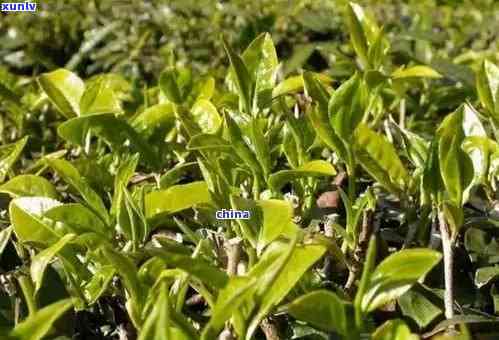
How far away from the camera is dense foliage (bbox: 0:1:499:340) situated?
3.72 ft

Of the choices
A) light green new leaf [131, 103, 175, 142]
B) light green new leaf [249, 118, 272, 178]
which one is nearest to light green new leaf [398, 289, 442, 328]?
light green new leaf [249, 118, 272, 178]

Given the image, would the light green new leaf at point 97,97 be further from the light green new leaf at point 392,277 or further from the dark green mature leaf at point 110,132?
the light green new leaf at point 392,277

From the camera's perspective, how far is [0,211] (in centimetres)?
168

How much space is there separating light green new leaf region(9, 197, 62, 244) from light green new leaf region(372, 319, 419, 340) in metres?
0.55

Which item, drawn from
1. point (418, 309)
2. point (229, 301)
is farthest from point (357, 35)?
point (229, 301)

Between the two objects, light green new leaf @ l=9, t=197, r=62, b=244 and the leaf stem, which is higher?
light green new leaf @ l=9, t=197, r=62, b=244

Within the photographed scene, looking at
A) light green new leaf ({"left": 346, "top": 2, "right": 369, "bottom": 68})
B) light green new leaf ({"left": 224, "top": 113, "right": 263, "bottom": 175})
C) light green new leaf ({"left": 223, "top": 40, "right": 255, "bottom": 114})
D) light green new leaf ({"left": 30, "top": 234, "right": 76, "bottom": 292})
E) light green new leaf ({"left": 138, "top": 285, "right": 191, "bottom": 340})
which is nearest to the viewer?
light green new leaf ({"left": 138, "top": 285, "right": 191, "bottom": 340})

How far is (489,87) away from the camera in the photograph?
5.71ft

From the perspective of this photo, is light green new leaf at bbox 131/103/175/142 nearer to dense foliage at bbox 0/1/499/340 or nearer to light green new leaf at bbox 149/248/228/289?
dense foliage at bbox 0/1/499/340

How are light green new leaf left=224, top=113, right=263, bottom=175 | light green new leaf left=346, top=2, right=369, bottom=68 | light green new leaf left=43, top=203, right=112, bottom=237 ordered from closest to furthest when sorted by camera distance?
light green new leaf left=43, top=203, right=112, bottom=237
light green new leaf left=224, top=113, right=263, bottom=175
light green new leaf left=346, top=2, right=369, bottom=68

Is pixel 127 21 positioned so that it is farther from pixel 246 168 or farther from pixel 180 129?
pixel 246 168

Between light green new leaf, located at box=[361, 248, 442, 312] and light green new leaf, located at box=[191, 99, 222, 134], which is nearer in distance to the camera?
light green new leaf, located at box=[361, 248, 442, 312]

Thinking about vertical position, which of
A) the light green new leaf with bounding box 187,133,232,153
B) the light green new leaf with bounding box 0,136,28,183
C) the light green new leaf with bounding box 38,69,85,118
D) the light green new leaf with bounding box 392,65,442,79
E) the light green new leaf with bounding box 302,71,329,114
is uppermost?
the light green new leaf with bounding box 302,71,329,114

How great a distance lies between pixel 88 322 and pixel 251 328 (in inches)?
15.5
